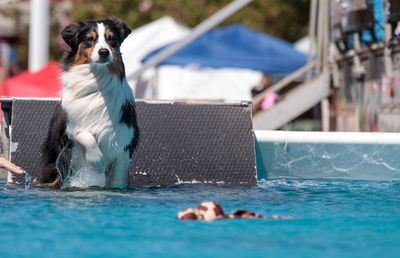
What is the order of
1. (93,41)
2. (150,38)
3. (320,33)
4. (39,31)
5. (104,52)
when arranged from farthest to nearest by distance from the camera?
1. (150,38)
2. (39,31)
3. (320,33)
4. (93,41)
5. (104,52)

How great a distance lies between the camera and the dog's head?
494 cm

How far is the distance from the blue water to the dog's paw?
231mm

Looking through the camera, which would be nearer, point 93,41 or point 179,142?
point 93,41

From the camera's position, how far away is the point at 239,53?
14758 millimetres

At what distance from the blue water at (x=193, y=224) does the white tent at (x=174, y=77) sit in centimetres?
1020

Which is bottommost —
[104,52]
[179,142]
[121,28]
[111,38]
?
[179,142]

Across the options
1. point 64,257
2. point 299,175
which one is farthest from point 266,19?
point 64,257

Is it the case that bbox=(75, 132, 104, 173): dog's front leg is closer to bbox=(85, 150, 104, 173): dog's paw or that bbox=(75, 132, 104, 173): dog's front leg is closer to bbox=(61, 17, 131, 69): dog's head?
bbox=(85, 150, 104, 173): dog's paw

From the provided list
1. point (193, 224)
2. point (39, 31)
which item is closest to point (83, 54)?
point (193, 224)

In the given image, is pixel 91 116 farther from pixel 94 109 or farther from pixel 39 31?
pixel 39 31

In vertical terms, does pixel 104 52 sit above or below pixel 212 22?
below

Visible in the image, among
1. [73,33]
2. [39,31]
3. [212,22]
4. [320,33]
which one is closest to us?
[73,33]

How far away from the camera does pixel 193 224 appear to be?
377 centimetres

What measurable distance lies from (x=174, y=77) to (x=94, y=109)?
34.1ft
